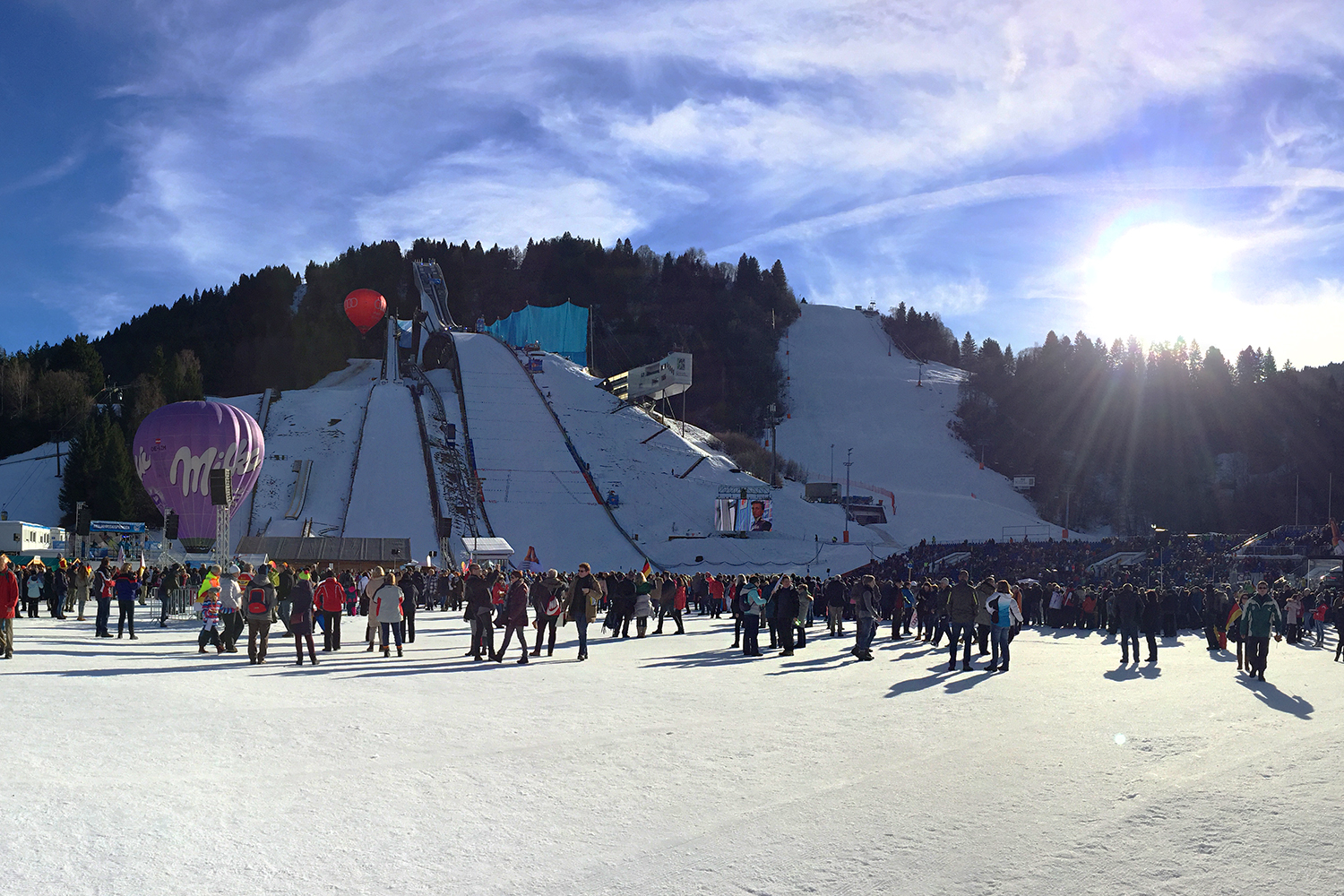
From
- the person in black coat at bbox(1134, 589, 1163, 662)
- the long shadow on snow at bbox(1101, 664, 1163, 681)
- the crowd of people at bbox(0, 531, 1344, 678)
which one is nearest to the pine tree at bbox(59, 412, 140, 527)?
the crowd of people at bbox(0, 531, 1344, 678)

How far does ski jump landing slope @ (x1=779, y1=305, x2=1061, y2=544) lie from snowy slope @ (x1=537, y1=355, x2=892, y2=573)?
18.3 feet

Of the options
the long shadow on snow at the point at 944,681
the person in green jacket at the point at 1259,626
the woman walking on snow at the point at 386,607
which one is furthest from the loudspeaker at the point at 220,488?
the person in green jacket at the point at 1259,626

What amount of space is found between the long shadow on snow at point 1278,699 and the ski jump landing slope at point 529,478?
91.7 feet

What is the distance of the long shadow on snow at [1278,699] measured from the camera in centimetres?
909

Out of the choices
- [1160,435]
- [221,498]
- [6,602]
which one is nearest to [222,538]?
[221,498]

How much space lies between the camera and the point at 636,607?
17.1 meters

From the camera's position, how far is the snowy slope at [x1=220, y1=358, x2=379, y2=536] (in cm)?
4041

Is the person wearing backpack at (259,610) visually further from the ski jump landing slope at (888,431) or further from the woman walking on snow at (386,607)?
the ski jump landing slope at (888,431)

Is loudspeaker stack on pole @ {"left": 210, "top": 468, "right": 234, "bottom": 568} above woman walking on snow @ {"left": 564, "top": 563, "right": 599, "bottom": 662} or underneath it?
above

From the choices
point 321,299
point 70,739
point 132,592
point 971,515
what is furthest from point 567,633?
point 321,299

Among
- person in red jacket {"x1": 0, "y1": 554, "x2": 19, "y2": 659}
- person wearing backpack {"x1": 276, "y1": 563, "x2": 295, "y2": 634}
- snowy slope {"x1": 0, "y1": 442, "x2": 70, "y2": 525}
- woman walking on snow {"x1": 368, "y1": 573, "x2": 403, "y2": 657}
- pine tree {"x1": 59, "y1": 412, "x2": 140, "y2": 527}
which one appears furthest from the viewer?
snowy slope {"x1": 0, "y1": 442, "x2": 70, "y2": 525}

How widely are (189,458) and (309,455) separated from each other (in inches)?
A: 570

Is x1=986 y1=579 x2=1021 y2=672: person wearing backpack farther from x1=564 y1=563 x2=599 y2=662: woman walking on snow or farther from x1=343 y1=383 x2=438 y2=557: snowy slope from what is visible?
x1=343 y1=383 x2=438 y2=557: snowy slope

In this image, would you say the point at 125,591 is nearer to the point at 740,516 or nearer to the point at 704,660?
the point at 704,660
